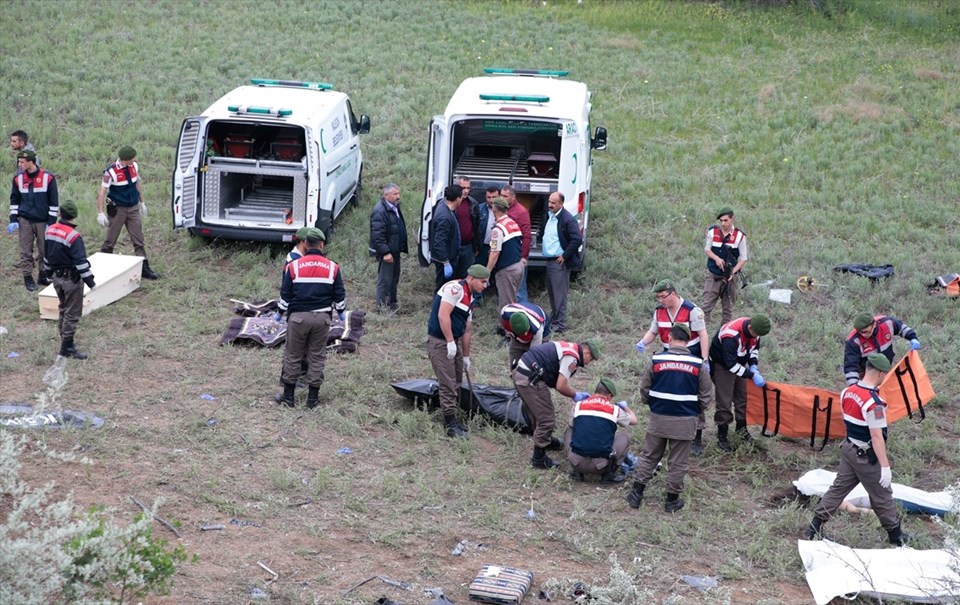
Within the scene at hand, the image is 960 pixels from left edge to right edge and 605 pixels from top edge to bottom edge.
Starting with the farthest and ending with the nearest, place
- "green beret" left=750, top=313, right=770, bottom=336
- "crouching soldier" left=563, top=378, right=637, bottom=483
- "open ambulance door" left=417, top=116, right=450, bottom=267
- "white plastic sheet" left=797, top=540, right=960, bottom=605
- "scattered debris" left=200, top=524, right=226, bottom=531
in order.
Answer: "open ambulance door" left=417, top=116, right=450, bottom=267 < "green beret" left=750, top=313, right=770, bottom=336 < "crouching soldier" left=563, top=378, right=637, bottom=483 < "scattered debris" left=200, top=524, right=226, bottom=531 < "white plastic sheet" left=797, top=540, right=960, bottom=605

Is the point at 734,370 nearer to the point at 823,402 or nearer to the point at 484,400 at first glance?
the point at 823,402

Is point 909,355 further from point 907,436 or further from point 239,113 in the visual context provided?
point 239,113

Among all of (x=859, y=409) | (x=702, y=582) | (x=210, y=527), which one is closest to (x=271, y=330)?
(x=210, y=527)

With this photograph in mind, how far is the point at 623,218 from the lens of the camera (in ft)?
51.8

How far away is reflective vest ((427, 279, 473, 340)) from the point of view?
9.69 m

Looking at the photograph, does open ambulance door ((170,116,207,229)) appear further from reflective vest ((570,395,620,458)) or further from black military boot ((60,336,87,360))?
reflective vest ((570,395,620,458))

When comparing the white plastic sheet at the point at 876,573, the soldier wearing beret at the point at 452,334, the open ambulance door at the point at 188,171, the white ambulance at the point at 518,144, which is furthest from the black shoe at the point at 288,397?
the white plastic sheet at the point at 876,573

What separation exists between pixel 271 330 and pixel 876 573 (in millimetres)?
6792

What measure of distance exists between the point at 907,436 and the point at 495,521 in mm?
4346

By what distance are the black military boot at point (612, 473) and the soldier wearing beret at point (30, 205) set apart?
23.9ft

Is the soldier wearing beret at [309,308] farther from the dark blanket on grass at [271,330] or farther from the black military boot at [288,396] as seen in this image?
the dark blanket on grass at [271,330]

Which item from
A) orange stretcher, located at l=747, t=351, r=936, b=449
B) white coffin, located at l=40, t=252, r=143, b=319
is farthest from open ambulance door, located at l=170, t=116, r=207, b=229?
orange stretcher, located at l=747, t=351, r=936, b=449

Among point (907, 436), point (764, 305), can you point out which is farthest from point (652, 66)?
point (907, 436)

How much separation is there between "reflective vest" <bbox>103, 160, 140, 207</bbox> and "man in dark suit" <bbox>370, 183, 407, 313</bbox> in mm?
3086
